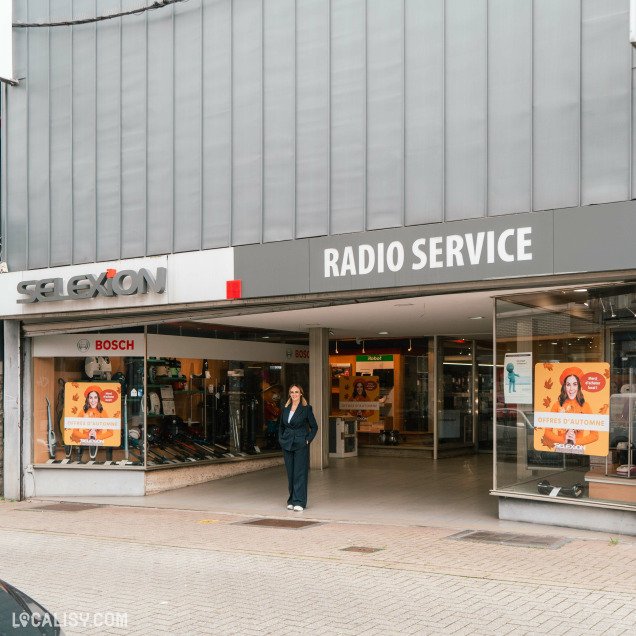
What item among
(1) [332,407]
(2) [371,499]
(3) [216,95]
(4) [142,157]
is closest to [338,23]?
(3) [216,95]

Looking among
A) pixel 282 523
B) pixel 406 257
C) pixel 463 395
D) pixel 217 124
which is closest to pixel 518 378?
pixel 406 257

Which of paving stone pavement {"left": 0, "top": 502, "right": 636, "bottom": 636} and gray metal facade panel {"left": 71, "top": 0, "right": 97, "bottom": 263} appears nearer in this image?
paving stone pavement {"left": 0, "top": 502, "right": 636, "bottom": 636}

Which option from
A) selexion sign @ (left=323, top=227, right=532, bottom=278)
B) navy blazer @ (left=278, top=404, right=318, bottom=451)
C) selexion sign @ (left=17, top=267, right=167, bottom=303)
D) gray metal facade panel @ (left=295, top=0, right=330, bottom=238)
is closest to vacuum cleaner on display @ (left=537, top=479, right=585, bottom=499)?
selexion sign @ (left=323, top=227, right=532, bottom=278)

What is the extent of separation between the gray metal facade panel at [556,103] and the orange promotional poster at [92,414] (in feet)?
27.5

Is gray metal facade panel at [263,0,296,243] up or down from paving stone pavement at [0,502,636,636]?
up

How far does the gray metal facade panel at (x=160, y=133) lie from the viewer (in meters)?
12.7


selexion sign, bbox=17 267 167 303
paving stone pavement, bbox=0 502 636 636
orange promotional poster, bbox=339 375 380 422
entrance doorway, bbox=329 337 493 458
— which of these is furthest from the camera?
orange promotional poster, bbox=339 375 380 422

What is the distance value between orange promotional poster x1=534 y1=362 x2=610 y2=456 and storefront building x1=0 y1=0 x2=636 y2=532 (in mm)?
27

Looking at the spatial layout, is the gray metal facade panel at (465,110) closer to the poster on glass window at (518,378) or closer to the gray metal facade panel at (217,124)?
the poster on glass window at (518,378)

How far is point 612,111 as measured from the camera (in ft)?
28.9

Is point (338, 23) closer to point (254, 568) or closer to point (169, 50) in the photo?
point (169, 50)

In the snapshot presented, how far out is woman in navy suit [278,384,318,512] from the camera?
38.0 feet

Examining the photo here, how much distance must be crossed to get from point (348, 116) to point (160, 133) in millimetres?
3560

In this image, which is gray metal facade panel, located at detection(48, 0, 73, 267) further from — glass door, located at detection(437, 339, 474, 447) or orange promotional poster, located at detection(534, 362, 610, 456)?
glass door, located at detection(437, 339, 474, 447)
